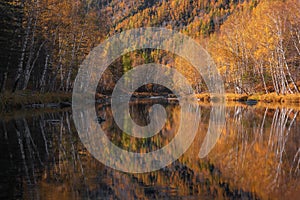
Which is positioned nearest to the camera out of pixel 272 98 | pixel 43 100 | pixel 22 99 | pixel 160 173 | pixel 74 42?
pixel 160 173

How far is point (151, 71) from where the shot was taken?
146 metres

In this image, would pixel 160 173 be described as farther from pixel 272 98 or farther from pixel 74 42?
pixel 74 42

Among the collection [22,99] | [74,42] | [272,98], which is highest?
[74,42]

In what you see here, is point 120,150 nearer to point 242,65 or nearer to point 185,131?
point 185,131

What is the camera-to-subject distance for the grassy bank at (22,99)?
1106 inches

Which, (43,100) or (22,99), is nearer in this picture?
(22,99)

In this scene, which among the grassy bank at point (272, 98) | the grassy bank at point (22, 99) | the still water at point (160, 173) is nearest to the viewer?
the still water at point (160, 173)

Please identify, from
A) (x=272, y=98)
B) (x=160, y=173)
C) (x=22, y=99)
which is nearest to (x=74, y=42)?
(x=22, y=99)

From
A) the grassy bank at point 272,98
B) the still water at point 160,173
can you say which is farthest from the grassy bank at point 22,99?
the grassy bank at point 272,98

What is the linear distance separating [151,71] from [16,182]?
139m

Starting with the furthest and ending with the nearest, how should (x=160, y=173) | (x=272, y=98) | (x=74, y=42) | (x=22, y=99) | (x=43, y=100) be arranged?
A: 1. (x=74, y=42)
2. (x=272, y=98)
3. (x=43, y=100)
4. (x=22, y=99)
5. (x=160, y=173)

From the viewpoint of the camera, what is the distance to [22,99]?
30.4 meters

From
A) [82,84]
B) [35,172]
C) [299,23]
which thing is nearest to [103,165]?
[35,172]

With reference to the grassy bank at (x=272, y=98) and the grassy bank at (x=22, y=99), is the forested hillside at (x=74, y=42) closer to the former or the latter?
the grassy bank at (x=272, y=98)
